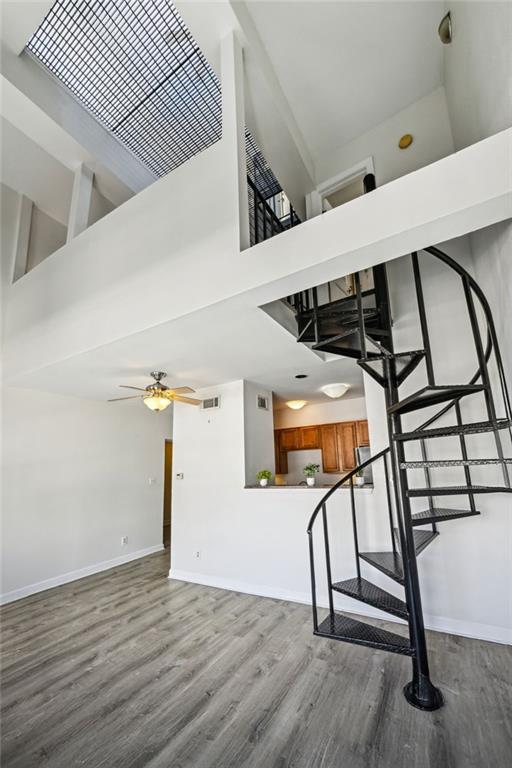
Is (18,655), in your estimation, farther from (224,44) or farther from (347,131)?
(347,131)

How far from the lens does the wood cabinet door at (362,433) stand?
6043mm

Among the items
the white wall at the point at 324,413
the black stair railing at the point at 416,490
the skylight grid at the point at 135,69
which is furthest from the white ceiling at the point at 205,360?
the skylight grid at the point at 135,69

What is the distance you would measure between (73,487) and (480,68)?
6.32 m

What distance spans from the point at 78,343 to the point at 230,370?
1.75 m

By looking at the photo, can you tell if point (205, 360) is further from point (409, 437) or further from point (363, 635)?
point (363, 635)

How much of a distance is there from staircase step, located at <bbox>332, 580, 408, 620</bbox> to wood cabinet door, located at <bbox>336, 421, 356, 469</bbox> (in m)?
3.42

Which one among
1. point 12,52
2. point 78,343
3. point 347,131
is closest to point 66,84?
point 12,52

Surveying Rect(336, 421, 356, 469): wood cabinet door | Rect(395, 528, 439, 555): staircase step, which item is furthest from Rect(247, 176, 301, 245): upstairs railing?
Rect(336, 421, 356, 469): wood cabinet door

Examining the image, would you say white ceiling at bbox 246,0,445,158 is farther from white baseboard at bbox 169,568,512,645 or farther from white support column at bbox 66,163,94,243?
white baseboard at bbox 169,568,512,645

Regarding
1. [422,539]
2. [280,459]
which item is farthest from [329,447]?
[422,539]

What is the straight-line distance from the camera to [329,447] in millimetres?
6387

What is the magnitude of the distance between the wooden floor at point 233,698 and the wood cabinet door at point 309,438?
334cm

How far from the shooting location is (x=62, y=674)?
8.67 ft

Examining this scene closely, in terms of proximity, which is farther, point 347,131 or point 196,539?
point 196,539
